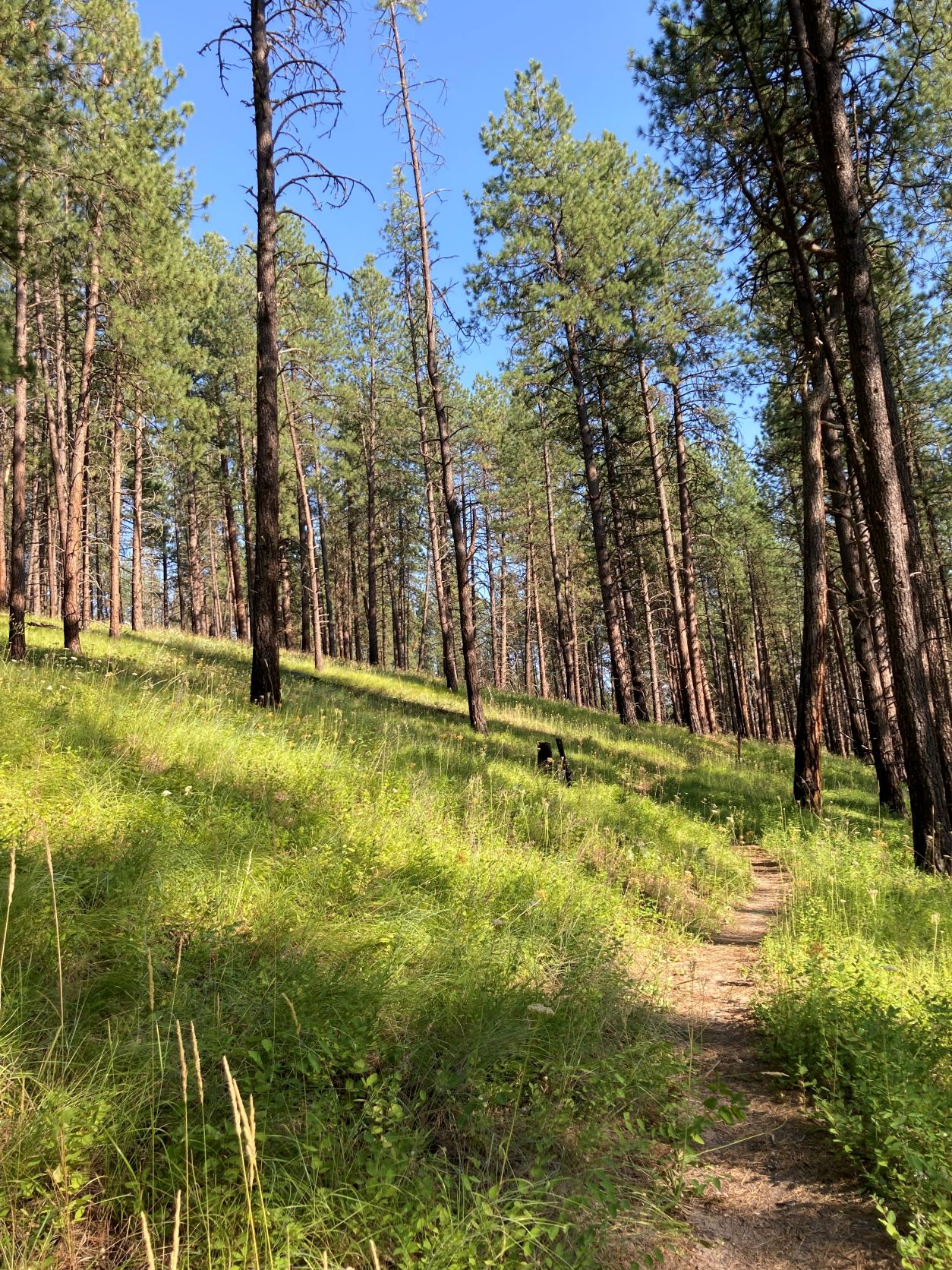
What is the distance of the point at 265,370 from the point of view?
8.53 m

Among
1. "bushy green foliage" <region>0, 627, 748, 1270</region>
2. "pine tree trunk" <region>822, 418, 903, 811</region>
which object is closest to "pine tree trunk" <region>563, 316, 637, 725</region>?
"pine tree trunk" <region>822, 418, 903, 811</region>

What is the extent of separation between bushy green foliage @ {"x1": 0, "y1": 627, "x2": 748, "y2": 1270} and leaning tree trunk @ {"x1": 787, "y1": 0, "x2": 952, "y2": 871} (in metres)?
2.36

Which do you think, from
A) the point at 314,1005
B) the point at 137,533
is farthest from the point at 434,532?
the point at 314,1005

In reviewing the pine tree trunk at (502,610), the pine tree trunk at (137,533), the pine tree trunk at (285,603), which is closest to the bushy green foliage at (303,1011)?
the pine tree trunk at (137,533)

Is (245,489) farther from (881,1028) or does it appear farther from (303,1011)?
(881,1028)

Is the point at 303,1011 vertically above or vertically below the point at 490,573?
below

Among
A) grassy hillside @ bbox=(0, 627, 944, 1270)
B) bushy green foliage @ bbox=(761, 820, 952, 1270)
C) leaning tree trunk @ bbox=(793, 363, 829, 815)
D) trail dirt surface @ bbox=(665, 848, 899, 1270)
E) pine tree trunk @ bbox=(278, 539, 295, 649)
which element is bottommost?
trail dirt surface @ bbox=(665, 848, 899, 1270)

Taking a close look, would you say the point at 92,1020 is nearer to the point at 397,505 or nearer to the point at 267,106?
the point at 267,106

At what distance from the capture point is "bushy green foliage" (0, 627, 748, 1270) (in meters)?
1.79

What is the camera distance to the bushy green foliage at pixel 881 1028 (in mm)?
2170

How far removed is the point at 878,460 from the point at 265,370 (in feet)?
24.6

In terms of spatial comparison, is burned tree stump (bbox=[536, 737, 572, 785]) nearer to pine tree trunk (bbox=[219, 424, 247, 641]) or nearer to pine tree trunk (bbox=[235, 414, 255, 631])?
pine tree trunk (bbox=[235, 414, 255, 631])

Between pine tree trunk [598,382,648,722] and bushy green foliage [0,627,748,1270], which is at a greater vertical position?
pine tree trunk [598,382,648,722]

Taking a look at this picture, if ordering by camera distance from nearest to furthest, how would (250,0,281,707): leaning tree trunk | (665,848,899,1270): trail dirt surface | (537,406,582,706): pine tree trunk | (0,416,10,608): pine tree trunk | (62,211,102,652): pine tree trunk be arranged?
(665,848,899,1270): trail dirt surface
(250,0,281,707): leaning tree trunk
(62,211,102,652): pine tree trunk
(0,416,10,608): pine tree trunk
(537,406,582,706): pine tree trunk
